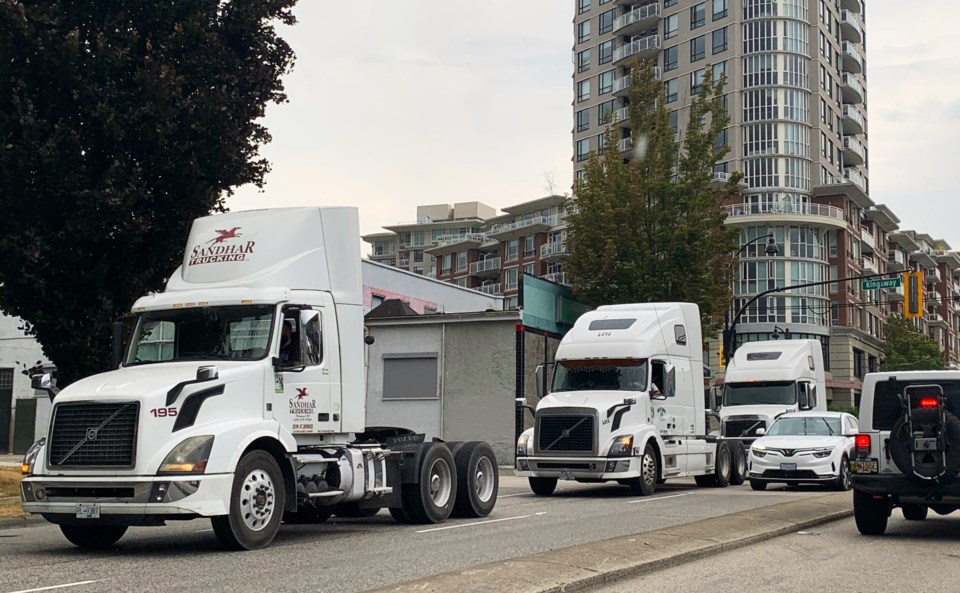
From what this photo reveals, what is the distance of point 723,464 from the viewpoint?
24781mm

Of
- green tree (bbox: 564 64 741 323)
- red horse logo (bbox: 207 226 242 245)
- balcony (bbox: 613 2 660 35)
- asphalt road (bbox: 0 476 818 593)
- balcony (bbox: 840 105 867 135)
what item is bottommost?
asphalt road (bbox: 0 476 818 593)

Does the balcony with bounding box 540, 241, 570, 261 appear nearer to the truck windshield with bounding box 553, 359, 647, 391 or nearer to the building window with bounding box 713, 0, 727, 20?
the building window with bounding box 713, 0, 727, 20

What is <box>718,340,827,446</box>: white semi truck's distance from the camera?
29844 mm

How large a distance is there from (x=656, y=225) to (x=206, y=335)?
24.9m

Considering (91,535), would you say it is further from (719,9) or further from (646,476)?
(719,9)

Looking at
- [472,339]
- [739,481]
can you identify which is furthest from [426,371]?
[739,481]

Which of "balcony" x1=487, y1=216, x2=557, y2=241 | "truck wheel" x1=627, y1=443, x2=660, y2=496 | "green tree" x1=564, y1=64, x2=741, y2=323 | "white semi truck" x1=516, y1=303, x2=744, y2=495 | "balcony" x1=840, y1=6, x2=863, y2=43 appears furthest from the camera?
"balcony" x1=487, y1=216, x2=557, y2=241

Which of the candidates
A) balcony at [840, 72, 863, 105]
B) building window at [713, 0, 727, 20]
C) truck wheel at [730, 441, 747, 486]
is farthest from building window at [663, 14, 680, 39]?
truck wheel at [730, 441, 747, 486]

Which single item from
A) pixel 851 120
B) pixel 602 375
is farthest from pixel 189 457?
pixel 851 120

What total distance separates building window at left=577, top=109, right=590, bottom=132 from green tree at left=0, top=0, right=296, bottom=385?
249ft

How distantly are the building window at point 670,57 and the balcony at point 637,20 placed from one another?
279 centimetres

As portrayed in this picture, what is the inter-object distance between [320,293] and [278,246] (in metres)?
0.75

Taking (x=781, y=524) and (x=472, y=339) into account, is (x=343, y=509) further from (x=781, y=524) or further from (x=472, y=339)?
(x=472, y=339)

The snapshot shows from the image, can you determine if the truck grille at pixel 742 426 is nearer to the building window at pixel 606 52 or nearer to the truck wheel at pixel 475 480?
the truck wheel at pixel 475 480
